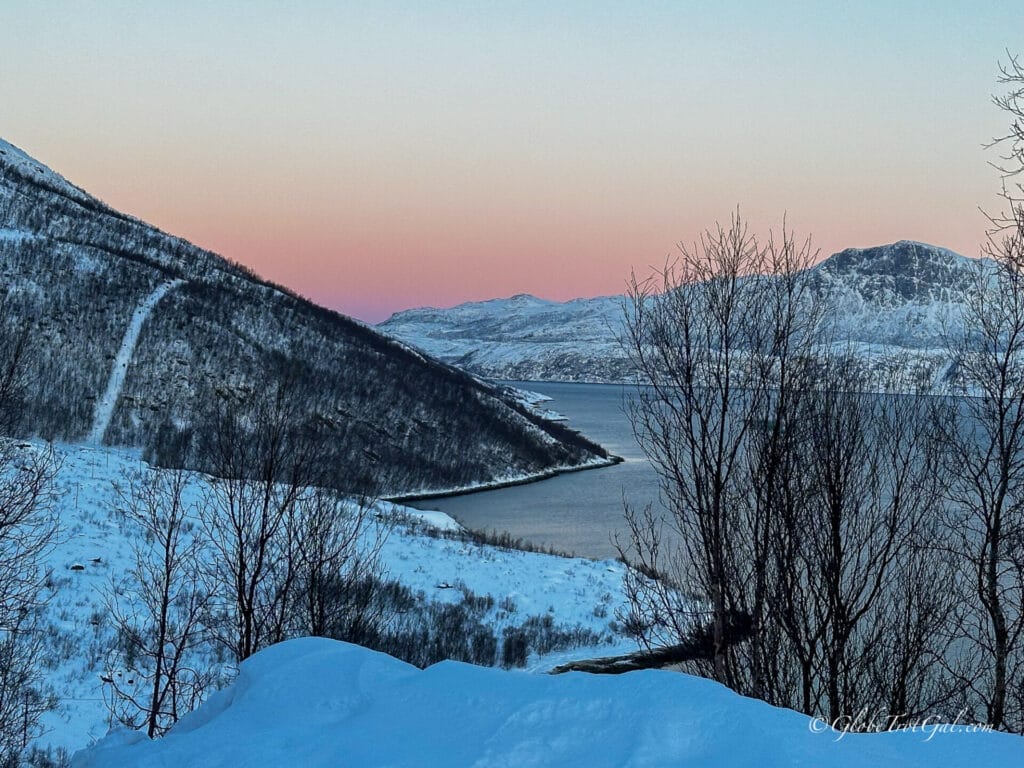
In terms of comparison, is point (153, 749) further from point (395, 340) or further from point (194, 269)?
point (395, 340)

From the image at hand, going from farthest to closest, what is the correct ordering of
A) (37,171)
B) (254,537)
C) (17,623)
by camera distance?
1. (37,171)
2. (254,537)
3. (17,623)

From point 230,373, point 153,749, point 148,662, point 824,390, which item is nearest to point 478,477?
point 230,373

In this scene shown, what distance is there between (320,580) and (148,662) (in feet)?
24.6

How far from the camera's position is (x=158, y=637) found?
16.0 metres

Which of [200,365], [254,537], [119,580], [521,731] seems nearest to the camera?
[521,731]

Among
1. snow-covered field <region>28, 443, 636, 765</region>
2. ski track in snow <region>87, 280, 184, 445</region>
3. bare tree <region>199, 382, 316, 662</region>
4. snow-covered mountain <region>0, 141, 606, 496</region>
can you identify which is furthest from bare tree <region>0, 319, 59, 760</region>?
snow-covered mountain <region>0, 141, 606, 496</region>

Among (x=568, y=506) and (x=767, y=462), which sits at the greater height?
(x=767, y=462)

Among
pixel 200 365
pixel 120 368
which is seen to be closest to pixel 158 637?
pixel 120 368

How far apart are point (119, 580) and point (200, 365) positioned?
47.1m

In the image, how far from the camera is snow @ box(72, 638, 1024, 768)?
306cm

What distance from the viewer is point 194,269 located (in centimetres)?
8538

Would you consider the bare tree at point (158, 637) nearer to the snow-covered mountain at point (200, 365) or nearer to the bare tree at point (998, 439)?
the bare tree at point (998, 439)

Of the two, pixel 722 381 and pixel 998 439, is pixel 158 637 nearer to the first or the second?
pixel 722 381

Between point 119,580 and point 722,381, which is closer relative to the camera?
point 722,381
